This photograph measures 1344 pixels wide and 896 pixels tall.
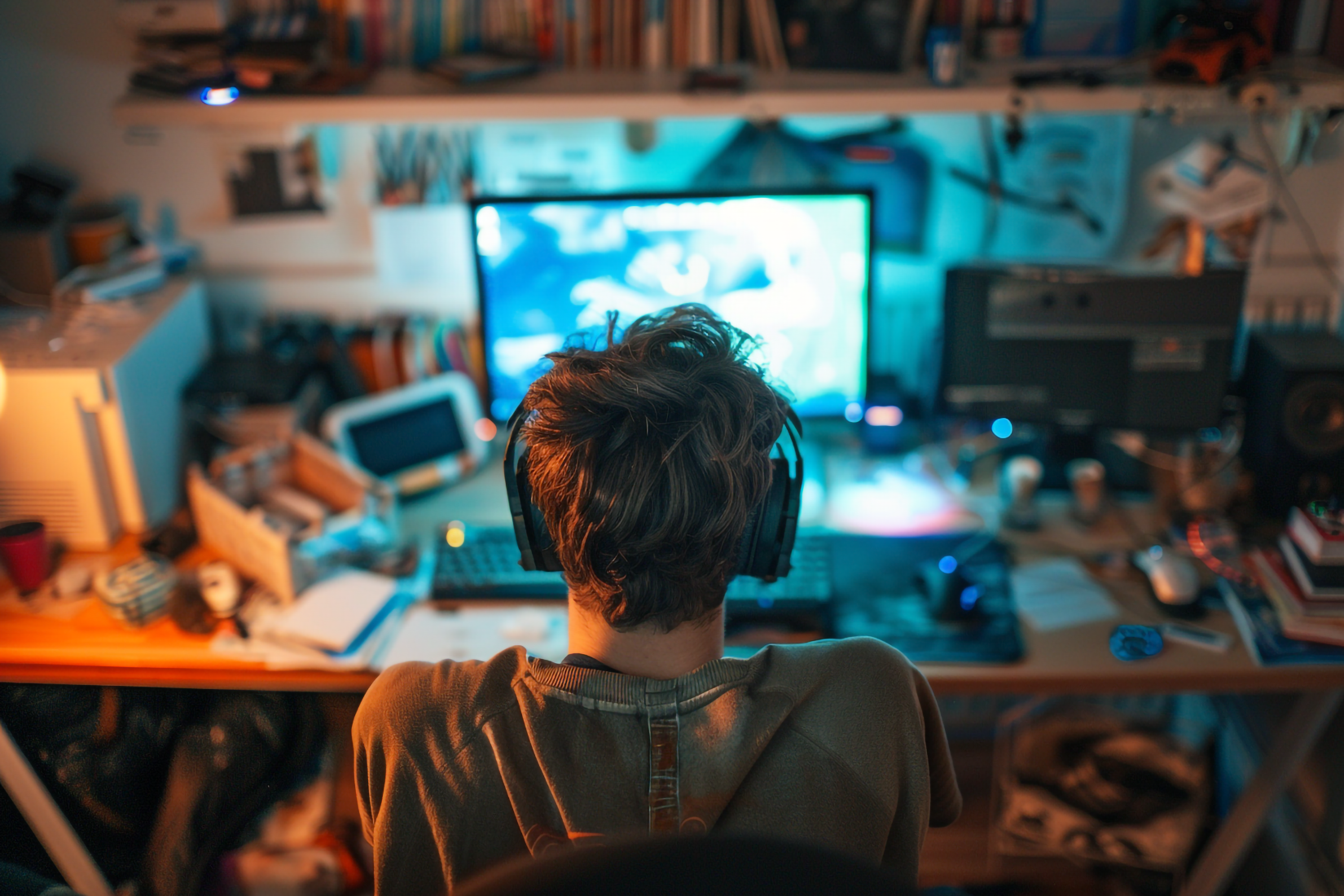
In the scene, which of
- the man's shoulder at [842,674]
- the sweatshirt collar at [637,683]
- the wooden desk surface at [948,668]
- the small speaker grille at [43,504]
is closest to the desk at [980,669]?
the wooden desk surface at [948,668]

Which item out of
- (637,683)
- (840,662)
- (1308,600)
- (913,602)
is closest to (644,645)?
(637,683)

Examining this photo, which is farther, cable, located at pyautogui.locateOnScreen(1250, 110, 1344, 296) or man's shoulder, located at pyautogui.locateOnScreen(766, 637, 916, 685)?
cable, located at pyautogui.locateOnScreen(1250, 110, 1344, 296)

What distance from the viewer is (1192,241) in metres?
1.77

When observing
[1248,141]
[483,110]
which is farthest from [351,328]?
[1248,141]

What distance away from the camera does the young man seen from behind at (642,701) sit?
867 mm

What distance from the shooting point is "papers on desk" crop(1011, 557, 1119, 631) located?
145 cm

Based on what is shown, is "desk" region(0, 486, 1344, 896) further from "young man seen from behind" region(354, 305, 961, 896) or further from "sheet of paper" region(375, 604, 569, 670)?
"young man seen from behind" region(354, 305, 961, 896)

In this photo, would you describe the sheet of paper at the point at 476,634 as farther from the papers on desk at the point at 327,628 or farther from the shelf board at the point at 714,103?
the shelf board at the point at 714,103

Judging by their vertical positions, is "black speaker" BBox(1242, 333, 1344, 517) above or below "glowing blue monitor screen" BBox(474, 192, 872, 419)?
below

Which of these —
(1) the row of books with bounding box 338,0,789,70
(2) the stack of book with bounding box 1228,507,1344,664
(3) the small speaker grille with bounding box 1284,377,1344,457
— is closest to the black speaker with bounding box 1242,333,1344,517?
(3) the small speaker grille with bounding box 1284,377,1344,457

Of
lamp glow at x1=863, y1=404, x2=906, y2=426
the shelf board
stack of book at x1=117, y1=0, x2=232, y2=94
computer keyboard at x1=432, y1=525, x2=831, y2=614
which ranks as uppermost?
stack of book at x1=117, y1=0, x2=232, y2=94

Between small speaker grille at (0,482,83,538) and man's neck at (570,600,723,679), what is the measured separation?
1.07 m

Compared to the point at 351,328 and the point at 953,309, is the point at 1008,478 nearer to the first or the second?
the point at 953,309

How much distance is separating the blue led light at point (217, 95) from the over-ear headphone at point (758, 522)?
0.86 metres
